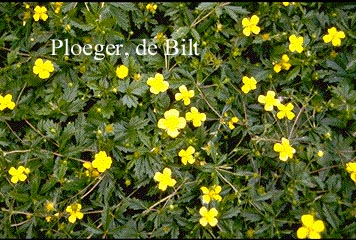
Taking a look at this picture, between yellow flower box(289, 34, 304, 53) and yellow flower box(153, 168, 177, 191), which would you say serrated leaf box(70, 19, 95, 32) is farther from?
yellow flower box(289, 34, 304, 53)

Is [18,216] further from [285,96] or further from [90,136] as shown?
[285,96]

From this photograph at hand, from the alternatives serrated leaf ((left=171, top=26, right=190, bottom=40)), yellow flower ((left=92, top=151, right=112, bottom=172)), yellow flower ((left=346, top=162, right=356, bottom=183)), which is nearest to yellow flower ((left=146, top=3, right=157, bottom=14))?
serrated leaf ((left=171, top=26, right=190, bottom=40))

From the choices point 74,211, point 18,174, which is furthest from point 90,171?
point 18,174

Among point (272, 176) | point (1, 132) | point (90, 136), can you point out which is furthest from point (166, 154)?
point (1, 132)

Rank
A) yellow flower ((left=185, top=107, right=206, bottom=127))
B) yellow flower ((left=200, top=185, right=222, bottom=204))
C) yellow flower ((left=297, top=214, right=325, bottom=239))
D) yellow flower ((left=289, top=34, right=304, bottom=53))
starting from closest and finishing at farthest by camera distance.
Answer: yellow flower ((left=297, top=214, right=325, bottom=239)), yellow flower ((left=200, top=185, right=222, bottom=204)), yellow flower ((left=185, top=107, right=206, bottom=127)), yellow flower ((left=289, top=34, right=304, bottom=53))

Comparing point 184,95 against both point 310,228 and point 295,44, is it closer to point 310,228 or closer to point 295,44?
point 295,44

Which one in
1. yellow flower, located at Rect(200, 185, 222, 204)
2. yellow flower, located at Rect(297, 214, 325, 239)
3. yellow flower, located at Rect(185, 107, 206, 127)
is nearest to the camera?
yellow flower, located at Rect(297, 214, 325, 239)
